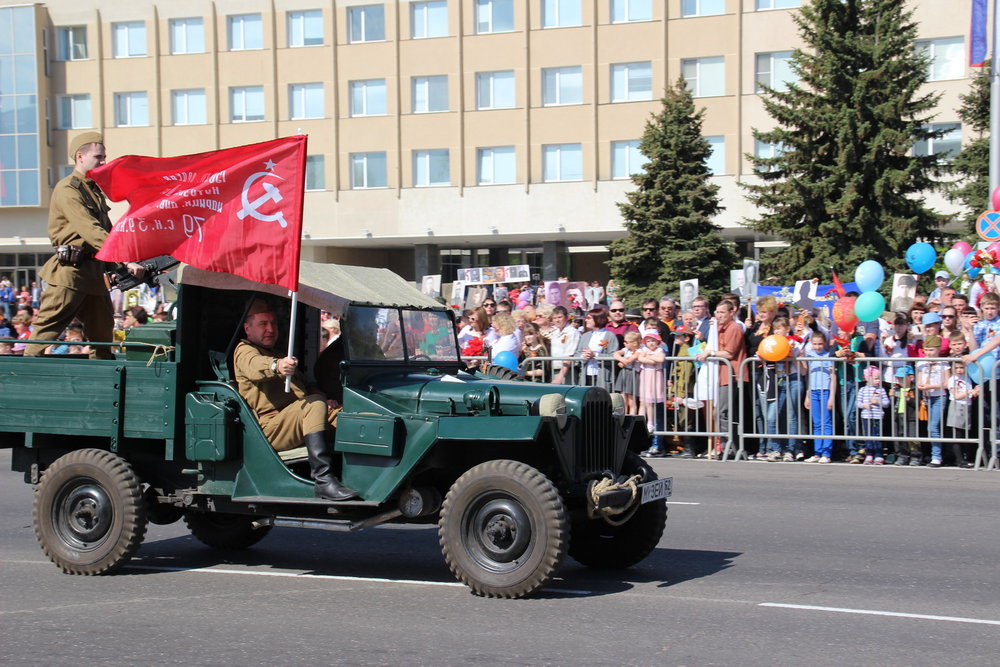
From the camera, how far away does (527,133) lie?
146 ft

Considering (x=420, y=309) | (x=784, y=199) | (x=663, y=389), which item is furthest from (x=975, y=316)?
(x=784, y=199)

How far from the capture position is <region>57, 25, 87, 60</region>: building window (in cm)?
4881

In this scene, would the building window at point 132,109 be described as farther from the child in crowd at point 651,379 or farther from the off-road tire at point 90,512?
the off-road tire at point 90,512

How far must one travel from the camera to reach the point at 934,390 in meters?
14.2

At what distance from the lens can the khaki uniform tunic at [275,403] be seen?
304 inches

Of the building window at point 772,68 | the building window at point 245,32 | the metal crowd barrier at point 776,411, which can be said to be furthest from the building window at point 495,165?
the metal crowd barrier at point 776,411

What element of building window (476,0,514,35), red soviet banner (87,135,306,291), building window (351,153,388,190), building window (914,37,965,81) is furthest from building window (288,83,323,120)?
red soviet banner (87,135,306,291)

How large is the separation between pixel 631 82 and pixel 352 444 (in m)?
37.8

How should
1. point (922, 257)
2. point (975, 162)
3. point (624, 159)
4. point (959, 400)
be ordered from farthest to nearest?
1. point (624, 159)
2. point (975, 162)
3. point (922, 257)
4. point (959, 400)

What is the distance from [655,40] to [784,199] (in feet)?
46.7

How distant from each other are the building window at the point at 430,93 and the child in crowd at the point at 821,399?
106ft

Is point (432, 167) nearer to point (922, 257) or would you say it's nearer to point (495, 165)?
point (495, 165)

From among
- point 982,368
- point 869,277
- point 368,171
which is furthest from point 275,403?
point 368,171

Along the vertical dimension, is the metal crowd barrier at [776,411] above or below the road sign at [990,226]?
below
